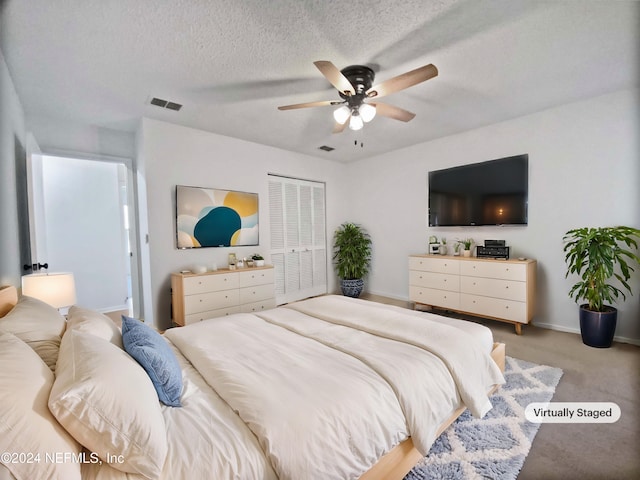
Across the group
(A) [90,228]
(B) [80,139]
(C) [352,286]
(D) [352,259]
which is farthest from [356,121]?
(A) [90,228]

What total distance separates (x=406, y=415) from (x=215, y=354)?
3.43ft

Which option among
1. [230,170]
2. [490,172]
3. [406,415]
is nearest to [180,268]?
[230,170]

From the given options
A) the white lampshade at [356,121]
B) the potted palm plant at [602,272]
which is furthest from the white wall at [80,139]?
the potted palm plant at [602,272]

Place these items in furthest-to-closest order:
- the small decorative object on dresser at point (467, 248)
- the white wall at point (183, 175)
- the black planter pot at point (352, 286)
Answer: the black planter pot at point (352, 286) → the small decorative object on dresser at point (467, 248) → the white wall at point (183, 175)

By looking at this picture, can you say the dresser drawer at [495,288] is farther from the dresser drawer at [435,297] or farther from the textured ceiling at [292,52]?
the textured ceiling at [292,52]

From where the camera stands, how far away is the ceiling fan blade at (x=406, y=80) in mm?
1903

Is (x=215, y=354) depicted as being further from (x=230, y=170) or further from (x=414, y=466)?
(x=230, y=170)

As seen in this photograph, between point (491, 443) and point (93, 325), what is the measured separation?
2292mm

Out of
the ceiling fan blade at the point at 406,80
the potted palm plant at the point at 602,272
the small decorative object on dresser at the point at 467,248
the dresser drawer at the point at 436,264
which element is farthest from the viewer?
the small decorative object on dresser at the point at 467,248

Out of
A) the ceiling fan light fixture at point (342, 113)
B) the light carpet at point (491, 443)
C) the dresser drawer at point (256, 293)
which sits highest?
the ceiling fan light fixture at point (342, 113)

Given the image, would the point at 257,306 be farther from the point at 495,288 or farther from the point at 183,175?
the point at 495,288

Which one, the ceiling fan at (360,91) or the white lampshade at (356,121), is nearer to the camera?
the ceiling fan at (360,91)

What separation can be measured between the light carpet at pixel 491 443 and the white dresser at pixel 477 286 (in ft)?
4.20

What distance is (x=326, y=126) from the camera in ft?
12.2
